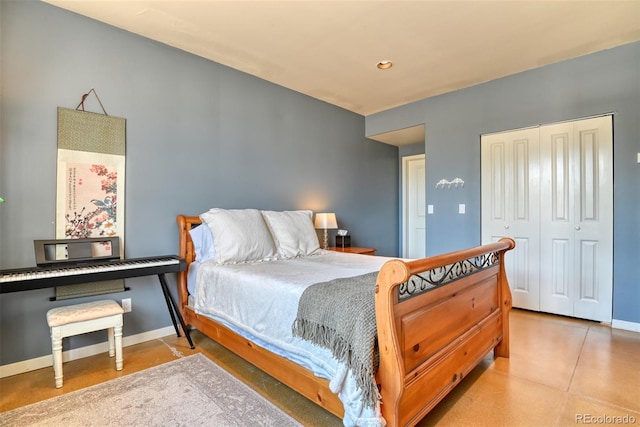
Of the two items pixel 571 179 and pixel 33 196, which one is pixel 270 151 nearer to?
pixel 33 196

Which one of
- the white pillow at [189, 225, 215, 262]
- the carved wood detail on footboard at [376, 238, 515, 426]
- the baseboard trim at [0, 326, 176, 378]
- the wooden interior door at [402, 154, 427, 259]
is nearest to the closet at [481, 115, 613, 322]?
the carved wood detail on footboard at [376, 238, 515, 426]

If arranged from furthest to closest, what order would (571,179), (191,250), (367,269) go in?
1. (571,179)
2. (191,250)
3. (367,269)

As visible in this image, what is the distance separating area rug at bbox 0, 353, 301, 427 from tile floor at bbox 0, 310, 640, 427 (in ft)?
0.33

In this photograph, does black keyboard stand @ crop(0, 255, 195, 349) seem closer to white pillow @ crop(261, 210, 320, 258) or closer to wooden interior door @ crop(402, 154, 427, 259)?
white pillow @ crop(261, 210, 320, 258)

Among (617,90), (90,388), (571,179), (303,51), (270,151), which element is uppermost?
(303,51)

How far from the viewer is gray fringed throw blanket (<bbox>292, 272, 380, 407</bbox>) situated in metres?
1.29

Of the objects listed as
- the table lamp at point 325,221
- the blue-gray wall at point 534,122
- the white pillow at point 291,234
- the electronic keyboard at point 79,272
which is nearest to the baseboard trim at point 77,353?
the electronic keyboard at point 79,272

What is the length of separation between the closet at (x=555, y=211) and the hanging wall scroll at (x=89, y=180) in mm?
3760

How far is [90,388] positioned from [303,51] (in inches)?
119

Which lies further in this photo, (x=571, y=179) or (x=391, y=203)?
(x=391, y=203)

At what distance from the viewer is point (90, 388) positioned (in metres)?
1.96

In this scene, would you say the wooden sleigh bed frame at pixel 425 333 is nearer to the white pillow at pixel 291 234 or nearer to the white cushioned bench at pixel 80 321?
the white cushioned bench at pixel 80 321

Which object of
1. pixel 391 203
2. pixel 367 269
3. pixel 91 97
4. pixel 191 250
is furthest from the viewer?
pixel 391 203

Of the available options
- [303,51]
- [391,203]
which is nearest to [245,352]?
[303,51]
